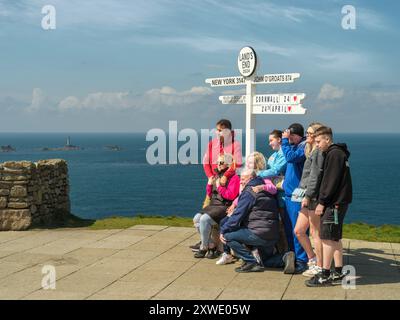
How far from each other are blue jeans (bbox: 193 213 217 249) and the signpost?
1218mm

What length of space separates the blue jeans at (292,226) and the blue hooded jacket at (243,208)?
0.46m

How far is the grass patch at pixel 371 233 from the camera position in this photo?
903 cm

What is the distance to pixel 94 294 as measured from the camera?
18.4 ft

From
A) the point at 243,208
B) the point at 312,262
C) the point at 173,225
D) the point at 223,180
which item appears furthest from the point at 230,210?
the point at 173,225

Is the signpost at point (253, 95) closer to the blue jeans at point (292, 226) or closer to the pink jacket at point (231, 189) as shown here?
the pink jacket at point (231, 189)

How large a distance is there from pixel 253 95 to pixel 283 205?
2304 millimetres

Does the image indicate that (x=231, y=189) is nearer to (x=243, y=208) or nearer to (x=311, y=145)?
(x=243, y=208)

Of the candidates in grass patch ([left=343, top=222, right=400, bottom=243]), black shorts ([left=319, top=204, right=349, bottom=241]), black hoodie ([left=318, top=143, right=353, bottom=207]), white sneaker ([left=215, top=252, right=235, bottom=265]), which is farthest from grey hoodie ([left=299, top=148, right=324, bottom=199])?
grass patch ([left=343, top=222, right=400, bottom=243])

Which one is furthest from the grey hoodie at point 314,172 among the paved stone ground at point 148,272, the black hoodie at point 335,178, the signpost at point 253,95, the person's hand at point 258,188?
the signpost at point 253,95

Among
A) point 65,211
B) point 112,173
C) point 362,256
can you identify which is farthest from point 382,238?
point 112,173

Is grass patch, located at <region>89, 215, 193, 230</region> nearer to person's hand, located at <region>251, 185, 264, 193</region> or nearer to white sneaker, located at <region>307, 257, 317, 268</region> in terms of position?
person's hand, located at <region>251, 185, 264, 193</region>
